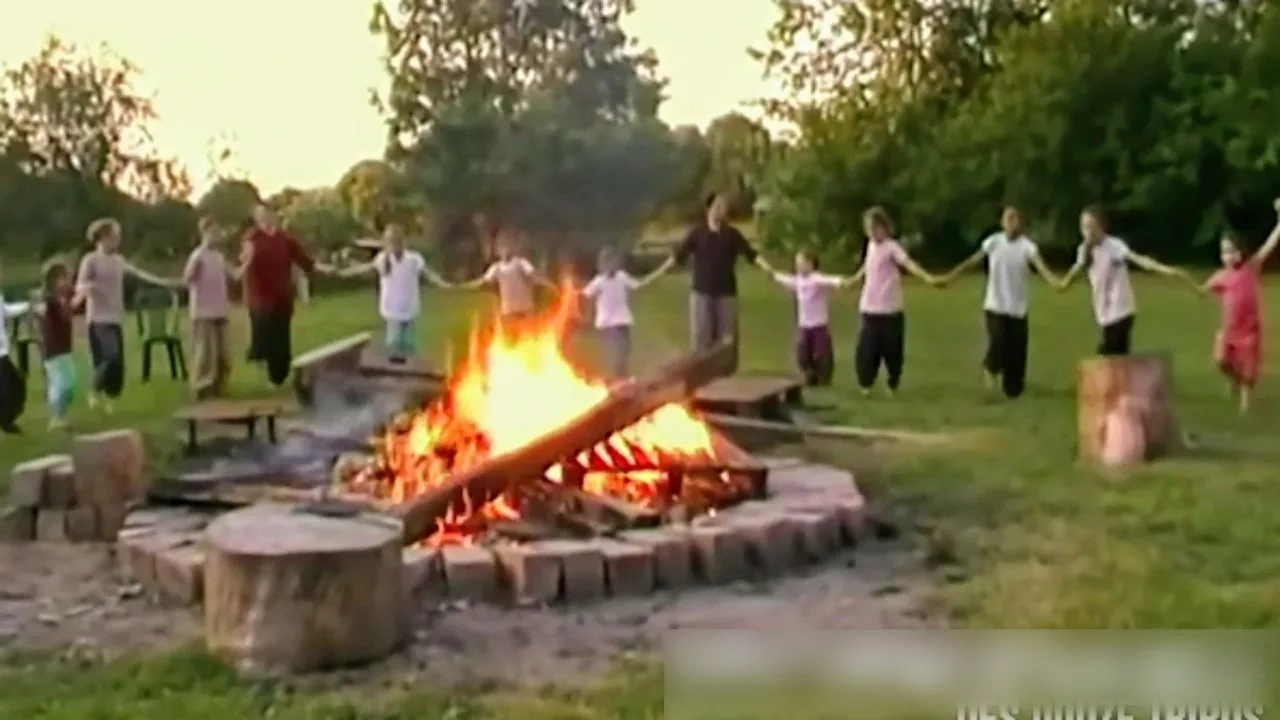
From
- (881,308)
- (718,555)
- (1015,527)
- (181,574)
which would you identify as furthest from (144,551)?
(881,308)

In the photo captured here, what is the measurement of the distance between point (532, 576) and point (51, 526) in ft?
9.81

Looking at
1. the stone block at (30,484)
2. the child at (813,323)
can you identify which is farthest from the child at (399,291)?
the stone block at (30,484)

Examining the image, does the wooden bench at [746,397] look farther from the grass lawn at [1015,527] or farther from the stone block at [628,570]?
the stone block at [628,570]

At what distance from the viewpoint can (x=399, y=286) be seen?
1677 centimetres

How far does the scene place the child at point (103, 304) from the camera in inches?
609

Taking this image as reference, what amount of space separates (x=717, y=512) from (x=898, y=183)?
104 ft

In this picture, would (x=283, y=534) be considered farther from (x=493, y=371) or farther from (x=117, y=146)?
(x=117, y=146)

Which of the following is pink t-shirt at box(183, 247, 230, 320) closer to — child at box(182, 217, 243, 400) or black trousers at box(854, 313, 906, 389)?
child at box(182, 217, 243, 400)

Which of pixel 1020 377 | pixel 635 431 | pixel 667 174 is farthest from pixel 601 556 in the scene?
pixel 667 174

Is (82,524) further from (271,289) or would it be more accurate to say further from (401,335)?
(401,335)

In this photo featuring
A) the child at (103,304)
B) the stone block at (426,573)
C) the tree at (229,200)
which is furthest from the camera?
the tree at (229,200)

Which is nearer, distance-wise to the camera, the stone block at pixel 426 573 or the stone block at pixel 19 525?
the stone block at pixel 426 573

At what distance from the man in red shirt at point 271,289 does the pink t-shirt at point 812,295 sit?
407 cm

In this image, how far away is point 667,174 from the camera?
39.4 meters
